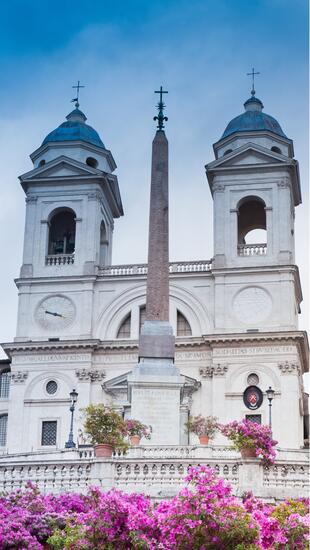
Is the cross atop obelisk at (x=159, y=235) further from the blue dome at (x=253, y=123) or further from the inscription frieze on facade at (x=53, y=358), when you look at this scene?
the blue dome at (x=253, y=123)

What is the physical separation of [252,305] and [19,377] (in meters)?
13.6

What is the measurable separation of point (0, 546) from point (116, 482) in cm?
621

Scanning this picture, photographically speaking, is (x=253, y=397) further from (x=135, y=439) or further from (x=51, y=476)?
(x=51, y=476)

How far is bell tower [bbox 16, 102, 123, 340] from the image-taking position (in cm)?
6362

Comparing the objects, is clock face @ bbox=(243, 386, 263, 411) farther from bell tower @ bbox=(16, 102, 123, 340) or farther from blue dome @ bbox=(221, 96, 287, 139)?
blue dome @ bbox=(221, 96, 287, 139)

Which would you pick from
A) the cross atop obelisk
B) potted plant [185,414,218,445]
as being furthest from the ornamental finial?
potted plant [185,414,218,445]

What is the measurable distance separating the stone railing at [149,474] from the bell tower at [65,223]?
34.7 metres

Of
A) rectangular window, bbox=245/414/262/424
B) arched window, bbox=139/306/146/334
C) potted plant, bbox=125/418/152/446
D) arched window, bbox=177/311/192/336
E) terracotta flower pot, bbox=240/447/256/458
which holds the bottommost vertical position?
terracotta flower pot, bbox=240/447/256/458

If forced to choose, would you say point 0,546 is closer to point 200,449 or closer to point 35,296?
point 200,449

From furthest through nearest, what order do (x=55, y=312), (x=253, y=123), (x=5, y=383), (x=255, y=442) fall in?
(x=253, y=123)
(x=5, y=383)
(x=55, y=312)
(x=255, y=442)

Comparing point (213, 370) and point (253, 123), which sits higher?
point (253, 123)

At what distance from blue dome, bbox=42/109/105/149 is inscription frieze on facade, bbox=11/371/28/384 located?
49.7 feet

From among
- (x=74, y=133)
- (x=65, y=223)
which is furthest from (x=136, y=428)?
(x=74, y=133)

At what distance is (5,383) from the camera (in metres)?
66.2
